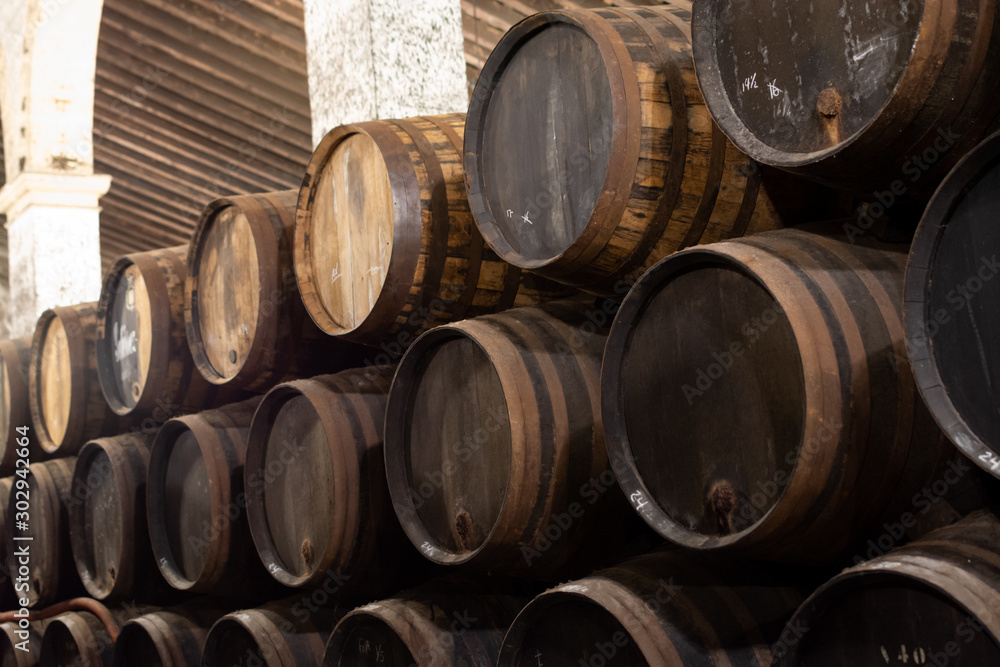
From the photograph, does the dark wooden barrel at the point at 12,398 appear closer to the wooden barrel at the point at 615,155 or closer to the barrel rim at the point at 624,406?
the wooden barrel at the point at 615,155

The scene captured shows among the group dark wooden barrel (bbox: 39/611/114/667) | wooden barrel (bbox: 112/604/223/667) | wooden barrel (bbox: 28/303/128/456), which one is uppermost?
wooden barrel (bbox: 28/303/128/456)

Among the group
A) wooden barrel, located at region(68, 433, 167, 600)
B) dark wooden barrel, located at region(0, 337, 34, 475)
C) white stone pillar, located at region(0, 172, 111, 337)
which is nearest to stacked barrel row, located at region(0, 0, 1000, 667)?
wooden barrel, located at region(68, 433, 167, 600)

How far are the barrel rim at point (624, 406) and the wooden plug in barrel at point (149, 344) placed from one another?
219cm

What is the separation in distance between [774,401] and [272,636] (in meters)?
2.01

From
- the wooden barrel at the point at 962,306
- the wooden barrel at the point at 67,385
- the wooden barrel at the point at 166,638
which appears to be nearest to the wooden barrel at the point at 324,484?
the wooden barrel at the point at 166,638

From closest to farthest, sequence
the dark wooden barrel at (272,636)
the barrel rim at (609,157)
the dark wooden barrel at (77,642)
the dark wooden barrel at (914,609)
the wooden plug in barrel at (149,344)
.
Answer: the dark wooden barrel at (914,609), the barrel rim at (609,157), the dark wooden barrel at (272,636), the wooden plug in barrel at (149,344), the dark wooden barrel at (77,642)

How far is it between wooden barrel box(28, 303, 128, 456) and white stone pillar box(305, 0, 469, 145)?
5.58 ft

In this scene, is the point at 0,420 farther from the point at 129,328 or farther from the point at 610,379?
the point at 610,379

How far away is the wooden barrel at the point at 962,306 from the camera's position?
144cm

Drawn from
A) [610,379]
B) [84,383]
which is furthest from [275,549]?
[84,383]

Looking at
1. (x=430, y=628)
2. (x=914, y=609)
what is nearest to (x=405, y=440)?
(x=430, y=628)

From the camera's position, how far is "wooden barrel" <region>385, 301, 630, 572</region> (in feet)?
7.51

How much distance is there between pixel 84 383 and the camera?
14.9ft

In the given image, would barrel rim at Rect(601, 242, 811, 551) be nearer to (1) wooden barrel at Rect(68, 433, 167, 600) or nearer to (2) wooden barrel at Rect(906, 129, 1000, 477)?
(2) wooden barrel at Rect(906, 129, 1000, 477)
